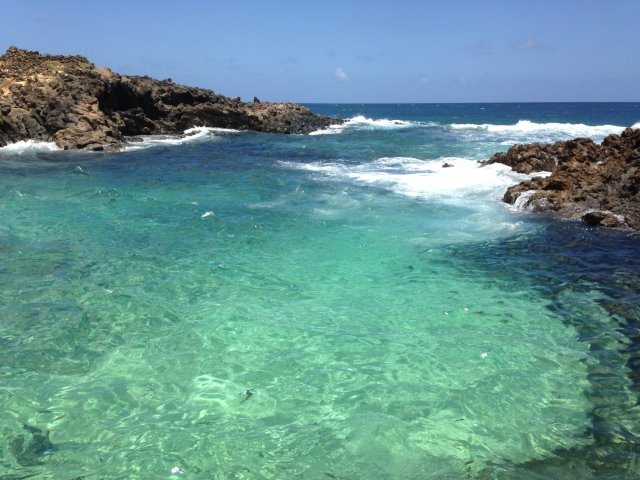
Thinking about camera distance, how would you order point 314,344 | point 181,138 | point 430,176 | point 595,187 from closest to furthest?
point 314,344, point 595,187, point 430,176, point 181,138

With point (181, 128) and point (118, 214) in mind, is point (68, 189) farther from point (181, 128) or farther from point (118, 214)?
point (181, 128)

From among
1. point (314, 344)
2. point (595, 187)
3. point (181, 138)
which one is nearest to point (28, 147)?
point (181, 138)

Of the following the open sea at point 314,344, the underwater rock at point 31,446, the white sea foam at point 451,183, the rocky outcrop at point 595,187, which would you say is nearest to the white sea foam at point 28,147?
the white sea foam at point 451,183

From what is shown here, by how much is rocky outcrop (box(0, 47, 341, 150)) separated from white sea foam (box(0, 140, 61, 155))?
0.40 meters

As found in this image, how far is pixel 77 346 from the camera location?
24.3ft

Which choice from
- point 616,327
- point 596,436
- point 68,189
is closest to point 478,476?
→ point 596,436

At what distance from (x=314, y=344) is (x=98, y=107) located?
30.7 meters

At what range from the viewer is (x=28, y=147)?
92.3 feet

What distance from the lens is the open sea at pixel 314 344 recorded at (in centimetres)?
537

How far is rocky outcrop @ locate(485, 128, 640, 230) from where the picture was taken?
14242 millimetres

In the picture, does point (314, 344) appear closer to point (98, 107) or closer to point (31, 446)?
point (31, 446)

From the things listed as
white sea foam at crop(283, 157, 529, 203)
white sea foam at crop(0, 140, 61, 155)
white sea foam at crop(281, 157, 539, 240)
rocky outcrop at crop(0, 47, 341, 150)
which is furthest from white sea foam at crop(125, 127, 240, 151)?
white sea foam at crop(283, 157, 529, 203)

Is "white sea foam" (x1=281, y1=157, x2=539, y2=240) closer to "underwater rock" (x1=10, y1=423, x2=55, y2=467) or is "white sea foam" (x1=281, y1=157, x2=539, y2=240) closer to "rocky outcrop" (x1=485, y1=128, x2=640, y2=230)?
"rocky outcrop" (x1=485, y1=128, x2=640, y2=230)

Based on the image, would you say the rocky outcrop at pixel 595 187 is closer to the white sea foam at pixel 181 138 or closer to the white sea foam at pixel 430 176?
the white sea foam at pixel 430 176
